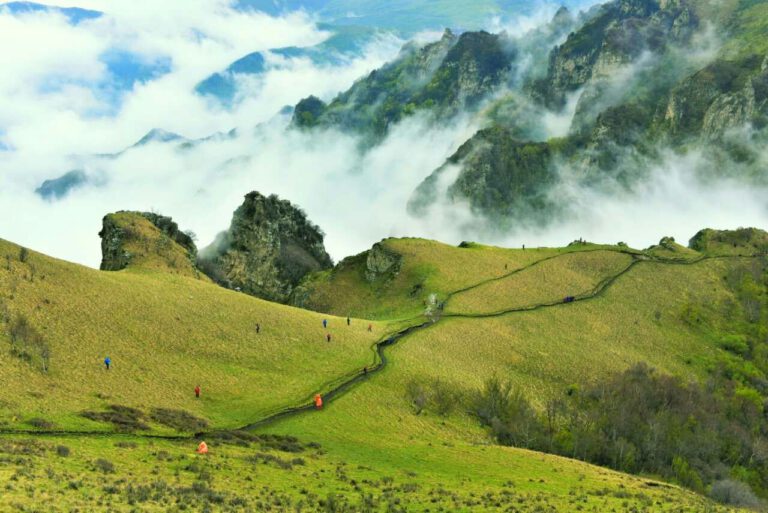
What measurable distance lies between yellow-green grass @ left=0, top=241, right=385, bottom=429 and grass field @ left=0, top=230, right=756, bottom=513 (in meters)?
0.28

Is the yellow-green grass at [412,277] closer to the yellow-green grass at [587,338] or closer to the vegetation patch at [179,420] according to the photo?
the yellow-green grass at [587,338]

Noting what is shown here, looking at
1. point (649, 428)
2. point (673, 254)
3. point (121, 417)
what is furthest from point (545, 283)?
point (121, 417)

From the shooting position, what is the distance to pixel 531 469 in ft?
221

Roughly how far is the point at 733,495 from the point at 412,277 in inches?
3709

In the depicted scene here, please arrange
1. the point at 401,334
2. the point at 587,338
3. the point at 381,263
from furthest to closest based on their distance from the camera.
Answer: the point at 381,263 < the point at 587,338 < the point at 401,334

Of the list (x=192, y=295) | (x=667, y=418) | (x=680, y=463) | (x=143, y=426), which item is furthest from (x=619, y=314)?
(x=143, y=426)

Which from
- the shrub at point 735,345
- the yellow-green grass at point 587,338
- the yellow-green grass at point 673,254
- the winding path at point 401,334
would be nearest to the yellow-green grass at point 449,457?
the winding path at point 401,334

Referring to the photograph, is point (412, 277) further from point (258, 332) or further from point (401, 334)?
point (258, 332)

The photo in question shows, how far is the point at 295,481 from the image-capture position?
53406 mm

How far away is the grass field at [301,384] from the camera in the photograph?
49.3 m

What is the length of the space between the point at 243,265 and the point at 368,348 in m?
95.8

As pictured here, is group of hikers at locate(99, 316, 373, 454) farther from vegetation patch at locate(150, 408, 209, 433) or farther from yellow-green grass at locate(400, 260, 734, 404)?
yellow-green grass at locate(400, 260, 734, 404)

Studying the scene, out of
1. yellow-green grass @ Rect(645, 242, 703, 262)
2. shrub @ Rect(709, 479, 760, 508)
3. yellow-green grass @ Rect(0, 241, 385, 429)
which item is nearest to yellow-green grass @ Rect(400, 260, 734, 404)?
yellow-green grass @ Rect(645, 242, 703, 262)

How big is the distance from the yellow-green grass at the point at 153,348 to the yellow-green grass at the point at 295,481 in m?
10.8
